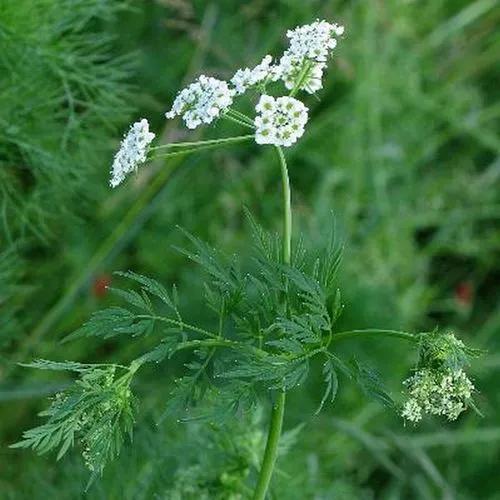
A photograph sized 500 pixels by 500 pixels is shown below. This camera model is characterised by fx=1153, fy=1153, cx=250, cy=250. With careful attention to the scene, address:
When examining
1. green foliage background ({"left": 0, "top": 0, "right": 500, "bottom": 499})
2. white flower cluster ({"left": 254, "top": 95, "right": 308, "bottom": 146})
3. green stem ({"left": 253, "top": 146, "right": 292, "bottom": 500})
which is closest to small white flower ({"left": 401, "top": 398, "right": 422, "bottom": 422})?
green stem ({"left": 253, "top": 146, "right": 292, "bottom": 500})

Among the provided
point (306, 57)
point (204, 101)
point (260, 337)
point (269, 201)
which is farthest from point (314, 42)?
point (269, 201)

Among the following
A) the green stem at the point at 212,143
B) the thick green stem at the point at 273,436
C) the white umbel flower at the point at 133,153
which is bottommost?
the thick green stem at the point at 273,436

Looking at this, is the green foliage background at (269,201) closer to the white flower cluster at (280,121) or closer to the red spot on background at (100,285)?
the red spot on background at (100,285)

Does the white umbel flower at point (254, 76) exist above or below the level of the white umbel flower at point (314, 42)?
below

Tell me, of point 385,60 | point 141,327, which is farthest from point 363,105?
point 141,327

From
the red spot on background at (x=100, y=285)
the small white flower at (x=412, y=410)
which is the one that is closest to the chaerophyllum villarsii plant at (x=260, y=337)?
the small white flower at (x=412, y=410)

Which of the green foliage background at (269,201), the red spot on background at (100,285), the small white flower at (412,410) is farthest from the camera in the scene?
the red spot on background at (100,285)

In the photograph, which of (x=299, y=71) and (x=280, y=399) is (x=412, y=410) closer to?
(x=280, y=399)
